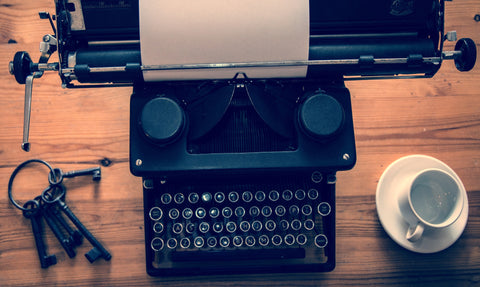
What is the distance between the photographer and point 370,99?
1.28 meters

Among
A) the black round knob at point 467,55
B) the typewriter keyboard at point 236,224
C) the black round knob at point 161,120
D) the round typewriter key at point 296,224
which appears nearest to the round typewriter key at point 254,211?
the typewriter keyboard at point 236,224

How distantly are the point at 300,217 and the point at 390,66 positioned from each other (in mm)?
497

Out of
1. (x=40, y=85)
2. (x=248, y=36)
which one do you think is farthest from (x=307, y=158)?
(x=40, y=85)

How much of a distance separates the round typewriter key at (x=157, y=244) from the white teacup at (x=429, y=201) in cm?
70

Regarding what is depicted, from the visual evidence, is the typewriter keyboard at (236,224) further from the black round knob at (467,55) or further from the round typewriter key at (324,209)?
the black round knob at (467,55)

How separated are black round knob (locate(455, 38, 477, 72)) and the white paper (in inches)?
16.5

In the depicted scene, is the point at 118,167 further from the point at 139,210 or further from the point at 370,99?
the point at 370,99

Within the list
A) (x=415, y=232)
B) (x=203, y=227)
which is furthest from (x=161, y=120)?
(x=415, y=232)

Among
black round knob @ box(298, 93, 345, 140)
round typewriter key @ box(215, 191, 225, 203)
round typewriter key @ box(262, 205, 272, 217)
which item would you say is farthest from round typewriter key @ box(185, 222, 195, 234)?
black round knob @ box(298, 93, 345, 140)

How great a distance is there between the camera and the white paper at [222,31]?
0.93 m

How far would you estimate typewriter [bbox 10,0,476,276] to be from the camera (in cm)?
95

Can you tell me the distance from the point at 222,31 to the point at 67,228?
0.77 m

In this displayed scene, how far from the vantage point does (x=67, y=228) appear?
1.20 meters

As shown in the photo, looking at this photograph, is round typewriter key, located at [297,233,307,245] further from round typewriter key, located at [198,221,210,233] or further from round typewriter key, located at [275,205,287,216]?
round typewriter key, located at [198,221,210,233]
